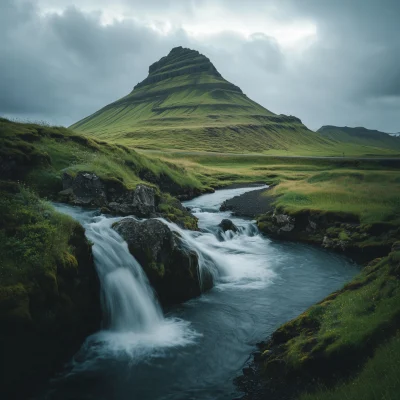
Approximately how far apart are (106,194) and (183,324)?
20.4 metres

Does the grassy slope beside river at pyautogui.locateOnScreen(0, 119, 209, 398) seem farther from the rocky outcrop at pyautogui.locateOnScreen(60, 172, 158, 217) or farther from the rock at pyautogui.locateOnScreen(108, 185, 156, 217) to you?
the rocky outcrop at pyautogui.locateOnScreen(60, 172, 158, 217)

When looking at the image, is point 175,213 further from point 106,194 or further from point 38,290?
point 38,290

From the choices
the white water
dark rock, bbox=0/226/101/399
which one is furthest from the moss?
dark rock, bbox=0/226/101/399

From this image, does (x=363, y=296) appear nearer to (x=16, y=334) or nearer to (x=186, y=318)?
(x=186, y=318)

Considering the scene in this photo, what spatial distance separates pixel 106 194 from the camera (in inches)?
1335

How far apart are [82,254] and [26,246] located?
301 cm

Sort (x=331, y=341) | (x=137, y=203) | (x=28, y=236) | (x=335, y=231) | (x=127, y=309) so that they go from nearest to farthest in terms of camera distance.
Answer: (x=331, y=341), (x=28, y=236), (x=127, y=309), (x=335, y=231), (x=137, y=203)

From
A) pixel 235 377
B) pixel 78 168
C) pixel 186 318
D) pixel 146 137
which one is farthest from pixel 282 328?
pixel 146 137

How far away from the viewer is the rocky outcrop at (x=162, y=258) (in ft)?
61.9

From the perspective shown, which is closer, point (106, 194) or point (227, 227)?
point (106, 194)

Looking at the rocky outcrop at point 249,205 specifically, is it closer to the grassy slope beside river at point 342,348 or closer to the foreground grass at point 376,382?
the grassy slope beside river at point 342,348

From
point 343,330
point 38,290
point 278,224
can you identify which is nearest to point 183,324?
point 38,290

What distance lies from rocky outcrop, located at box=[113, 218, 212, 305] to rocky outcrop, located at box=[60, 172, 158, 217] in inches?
367

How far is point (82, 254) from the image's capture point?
1598 centimetres
